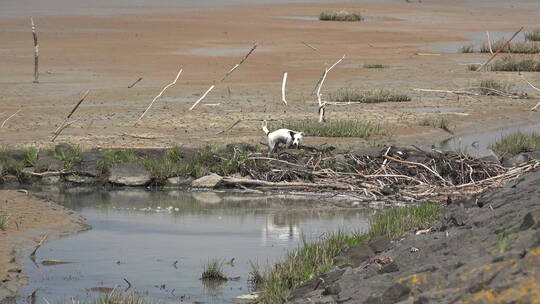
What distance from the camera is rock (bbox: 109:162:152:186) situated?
52.2 ft

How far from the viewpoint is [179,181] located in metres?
15.9

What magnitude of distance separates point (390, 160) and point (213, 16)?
1413 inches

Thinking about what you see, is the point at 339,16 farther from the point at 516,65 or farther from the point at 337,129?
the point at 337,129

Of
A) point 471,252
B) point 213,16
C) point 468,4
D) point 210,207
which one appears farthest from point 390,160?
point 468,4

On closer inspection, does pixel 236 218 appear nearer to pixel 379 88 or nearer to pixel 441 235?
pixel 441 235

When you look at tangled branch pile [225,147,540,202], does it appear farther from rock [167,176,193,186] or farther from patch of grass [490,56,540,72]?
patch of grass [490,56,540,72]

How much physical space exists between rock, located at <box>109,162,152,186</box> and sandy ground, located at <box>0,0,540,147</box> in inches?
99.4

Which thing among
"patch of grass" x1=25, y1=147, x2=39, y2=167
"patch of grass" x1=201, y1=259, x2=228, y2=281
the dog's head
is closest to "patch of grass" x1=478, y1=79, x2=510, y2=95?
the dog's head

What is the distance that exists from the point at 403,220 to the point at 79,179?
575cm

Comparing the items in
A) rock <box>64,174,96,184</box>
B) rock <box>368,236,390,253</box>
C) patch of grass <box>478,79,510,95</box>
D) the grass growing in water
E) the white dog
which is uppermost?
rock <box>368,236,390,253</box>

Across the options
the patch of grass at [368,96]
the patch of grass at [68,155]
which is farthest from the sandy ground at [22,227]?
the patch of grass at [368,96]

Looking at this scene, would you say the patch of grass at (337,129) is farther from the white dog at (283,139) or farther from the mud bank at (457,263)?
the mud bank at (457,263)

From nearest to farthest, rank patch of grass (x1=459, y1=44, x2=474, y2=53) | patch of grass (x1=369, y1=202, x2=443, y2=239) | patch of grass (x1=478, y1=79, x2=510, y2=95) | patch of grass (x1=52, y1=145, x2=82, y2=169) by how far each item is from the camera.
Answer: patch of grass (x1=369, y1=202, x2=443, y2=239), patch of grass (x1=52, y1=145, x2=82, y2=169), patch of grass (x1=478, y1=79, x2=510, y2=95), patch of grass (x1=459, y1=44, x2=474, y2=53)

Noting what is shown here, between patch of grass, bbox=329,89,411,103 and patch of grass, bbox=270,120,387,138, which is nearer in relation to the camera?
patch of grass, bbox=270,120,387,138
